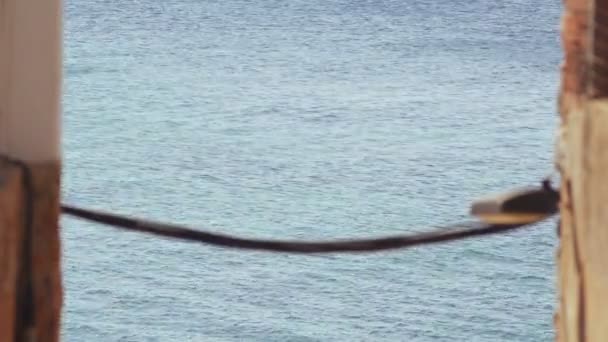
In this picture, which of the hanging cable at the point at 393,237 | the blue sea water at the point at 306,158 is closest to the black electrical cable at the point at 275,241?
the hanging cable at the point at 393,237

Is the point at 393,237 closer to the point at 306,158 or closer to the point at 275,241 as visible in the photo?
the point at 275,241

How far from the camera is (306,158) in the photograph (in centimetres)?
406

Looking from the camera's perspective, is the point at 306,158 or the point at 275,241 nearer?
the point at 275,241

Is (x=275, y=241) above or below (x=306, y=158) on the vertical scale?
above

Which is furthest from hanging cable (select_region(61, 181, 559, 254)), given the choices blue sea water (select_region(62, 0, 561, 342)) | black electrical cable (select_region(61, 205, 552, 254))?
blue sea water (select_region(62, 0, 561, 342))

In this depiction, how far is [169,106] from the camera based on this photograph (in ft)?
14.2

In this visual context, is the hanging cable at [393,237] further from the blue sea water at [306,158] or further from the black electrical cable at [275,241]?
the blue sea water at [306,158]

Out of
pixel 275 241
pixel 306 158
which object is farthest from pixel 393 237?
pixel 306 158

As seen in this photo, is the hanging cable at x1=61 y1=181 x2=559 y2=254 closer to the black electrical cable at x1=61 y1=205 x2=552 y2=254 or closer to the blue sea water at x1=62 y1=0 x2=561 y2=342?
the black electrical cable at x1=61 y1=205 x2=552 y2=254

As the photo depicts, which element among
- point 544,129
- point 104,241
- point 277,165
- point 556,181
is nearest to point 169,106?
point 277,165

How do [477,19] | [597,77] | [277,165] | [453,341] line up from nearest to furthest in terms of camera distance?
[597,77] → [453,341] → [277,165] → [477,19]

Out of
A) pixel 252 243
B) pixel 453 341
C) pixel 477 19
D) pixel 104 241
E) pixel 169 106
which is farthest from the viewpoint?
pixel 477 19

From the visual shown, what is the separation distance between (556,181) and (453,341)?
5.90ft

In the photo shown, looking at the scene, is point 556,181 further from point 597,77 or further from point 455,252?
point 455,252
